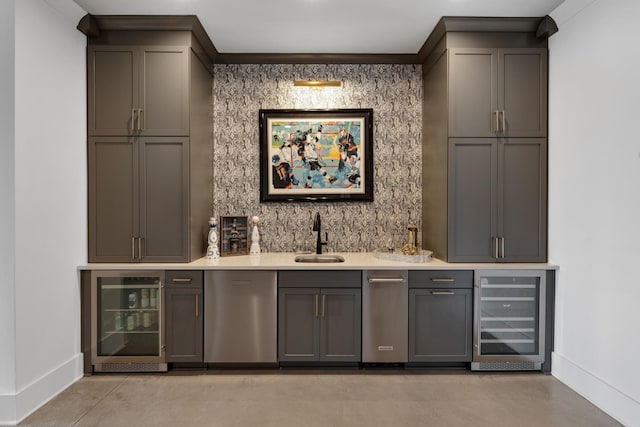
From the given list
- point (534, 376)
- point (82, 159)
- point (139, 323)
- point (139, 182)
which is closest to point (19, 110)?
point (82, 159)

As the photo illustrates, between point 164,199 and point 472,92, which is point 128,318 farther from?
point 472,92

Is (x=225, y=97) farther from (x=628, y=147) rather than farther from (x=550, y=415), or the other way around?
(x=550, y=415)

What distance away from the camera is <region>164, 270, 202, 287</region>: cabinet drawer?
3.21 m

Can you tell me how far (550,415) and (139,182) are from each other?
136 inches

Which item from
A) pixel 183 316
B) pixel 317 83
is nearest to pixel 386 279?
pixel 183 316

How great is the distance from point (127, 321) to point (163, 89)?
1913 mm

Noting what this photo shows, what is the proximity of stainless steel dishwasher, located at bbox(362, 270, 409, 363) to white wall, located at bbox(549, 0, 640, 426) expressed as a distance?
1231 millimetres

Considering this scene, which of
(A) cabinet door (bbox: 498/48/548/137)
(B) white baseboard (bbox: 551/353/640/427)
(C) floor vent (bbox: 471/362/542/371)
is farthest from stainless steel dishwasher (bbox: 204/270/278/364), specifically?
(A) cabinet door (bbox: 498/48/548/137)

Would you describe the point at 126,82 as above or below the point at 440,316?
above

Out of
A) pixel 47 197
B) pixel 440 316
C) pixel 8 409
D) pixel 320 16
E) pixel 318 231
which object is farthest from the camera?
pixel 318 231

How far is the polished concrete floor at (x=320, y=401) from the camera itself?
2547mm

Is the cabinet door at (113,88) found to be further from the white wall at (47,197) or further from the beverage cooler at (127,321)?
the beverage cooler at (127,321)

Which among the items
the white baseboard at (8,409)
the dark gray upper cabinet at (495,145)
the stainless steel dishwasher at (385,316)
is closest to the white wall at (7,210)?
the white baseboard at (8,409)

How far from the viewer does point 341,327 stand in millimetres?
3277
